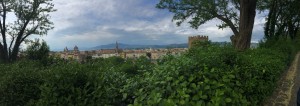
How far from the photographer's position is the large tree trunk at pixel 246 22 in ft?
43.7

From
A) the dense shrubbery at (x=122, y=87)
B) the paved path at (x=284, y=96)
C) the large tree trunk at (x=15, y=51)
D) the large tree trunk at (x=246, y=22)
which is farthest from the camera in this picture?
the large tree trunk at (x=15, y=51)

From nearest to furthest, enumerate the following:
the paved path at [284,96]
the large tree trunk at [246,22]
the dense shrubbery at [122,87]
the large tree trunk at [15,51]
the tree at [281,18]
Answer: the dense shrubbery at [122,87] → the paved path at [284,96] → the large tree trunk at [246,22] → the tree at [281,18] → the large tree trunk at [15,51]

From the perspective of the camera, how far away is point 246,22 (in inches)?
545

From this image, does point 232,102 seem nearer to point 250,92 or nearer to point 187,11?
point 250,92

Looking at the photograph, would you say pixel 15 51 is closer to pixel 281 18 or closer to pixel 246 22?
pixel 246 22

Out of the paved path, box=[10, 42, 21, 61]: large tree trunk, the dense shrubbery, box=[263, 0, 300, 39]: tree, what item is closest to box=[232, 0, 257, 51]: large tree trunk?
the paved path

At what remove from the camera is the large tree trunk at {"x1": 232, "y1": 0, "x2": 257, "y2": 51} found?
13.3 meters

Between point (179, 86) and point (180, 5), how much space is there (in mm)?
24882

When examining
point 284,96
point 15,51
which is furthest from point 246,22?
point 15,51

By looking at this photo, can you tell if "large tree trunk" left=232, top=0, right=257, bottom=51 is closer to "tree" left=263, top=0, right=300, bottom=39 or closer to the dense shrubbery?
the dense shrubbery

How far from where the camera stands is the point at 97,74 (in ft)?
13.3

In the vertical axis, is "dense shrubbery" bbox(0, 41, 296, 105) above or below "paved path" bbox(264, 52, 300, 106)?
above

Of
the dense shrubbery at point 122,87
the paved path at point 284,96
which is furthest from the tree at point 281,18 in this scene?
the dense shrubbery at point 122,87

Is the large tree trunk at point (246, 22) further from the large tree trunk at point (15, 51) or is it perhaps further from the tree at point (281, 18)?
the large tree trunk at point (15, 51)
